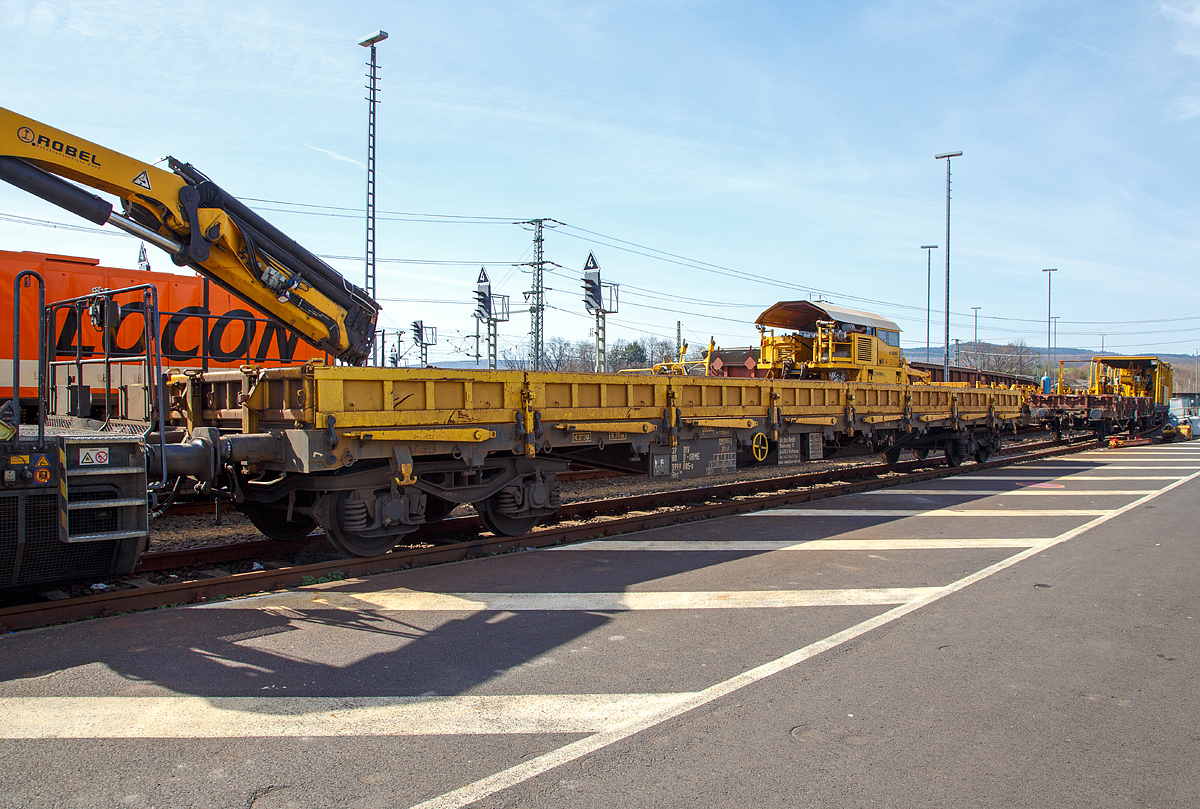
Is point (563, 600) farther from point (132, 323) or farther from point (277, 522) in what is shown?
point (132, 323)

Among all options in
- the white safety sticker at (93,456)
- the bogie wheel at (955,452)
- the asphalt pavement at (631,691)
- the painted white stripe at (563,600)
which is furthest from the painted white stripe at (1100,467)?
the white safety sticker at (93,456)

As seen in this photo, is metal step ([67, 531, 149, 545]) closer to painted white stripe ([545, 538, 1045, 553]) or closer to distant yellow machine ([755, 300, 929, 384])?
painted white stripe ([545, 538, 1045, 553])

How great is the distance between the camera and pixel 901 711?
419cm

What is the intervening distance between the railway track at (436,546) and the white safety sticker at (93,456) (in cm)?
106

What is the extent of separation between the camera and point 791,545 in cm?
864

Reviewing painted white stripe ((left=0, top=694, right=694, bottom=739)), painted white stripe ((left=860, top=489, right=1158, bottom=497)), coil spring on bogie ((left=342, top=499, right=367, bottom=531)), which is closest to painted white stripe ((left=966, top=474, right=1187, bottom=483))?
painted white stripe ((left=860, top=489, right=1158, bottom=497))

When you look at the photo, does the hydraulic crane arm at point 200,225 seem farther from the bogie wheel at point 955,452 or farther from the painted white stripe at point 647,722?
the bogie wheel at point 955,452

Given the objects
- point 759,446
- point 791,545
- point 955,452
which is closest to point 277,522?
point 791,545

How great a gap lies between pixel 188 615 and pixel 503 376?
11.6 ft

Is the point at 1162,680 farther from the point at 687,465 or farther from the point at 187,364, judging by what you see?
the point at 187,364

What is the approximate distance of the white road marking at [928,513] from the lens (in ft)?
35.5

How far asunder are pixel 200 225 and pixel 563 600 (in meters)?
5.56

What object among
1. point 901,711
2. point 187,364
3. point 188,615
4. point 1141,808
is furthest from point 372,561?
point 187,364

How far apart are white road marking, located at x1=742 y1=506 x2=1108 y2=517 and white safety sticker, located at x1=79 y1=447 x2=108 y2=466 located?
25.5 feet
